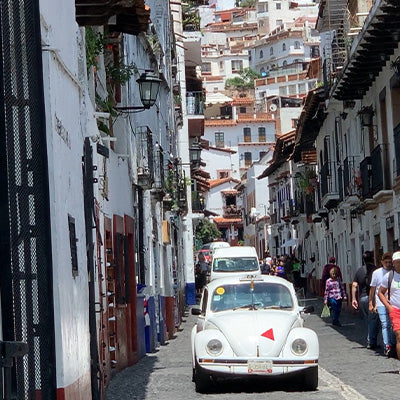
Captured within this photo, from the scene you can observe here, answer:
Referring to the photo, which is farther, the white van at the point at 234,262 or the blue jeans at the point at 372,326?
the white van at the point at 234,262

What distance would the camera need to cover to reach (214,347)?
15.3 metres

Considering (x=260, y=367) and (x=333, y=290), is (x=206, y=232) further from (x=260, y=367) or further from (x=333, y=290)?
(x=260, y=367)

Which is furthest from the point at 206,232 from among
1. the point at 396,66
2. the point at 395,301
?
the point at 395,301

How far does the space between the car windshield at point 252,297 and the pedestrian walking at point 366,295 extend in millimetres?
4488

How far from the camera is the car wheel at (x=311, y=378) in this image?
1516cm

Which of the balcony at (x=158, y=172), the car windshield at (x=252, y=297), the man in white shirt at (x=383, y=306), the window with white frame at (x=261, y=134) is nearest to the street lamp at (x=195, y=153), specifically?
the balcony at (x=158, y=172)

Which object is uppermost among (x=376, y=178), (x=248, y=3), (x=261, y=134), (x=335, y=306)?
(x=248, y=3)

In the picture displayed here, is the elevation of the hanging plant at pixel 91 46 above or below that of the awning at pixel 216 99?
below

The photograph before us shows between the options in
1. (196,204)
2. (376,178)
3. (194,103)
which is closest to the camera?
(376,178)

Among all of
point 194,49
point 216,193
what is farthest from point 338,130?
point 216,193

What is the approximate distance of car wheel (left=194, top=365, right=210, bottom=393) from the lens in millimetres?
15312

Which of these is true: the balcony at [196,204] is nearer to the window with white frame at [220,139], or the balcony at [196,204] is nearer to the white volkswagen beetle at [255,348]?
the white volkswagen beetle at [255,348]

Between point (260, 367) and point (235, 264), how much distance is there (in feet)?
96.1

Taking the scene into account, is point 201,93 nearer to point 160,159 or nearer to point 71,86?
point 160,159
